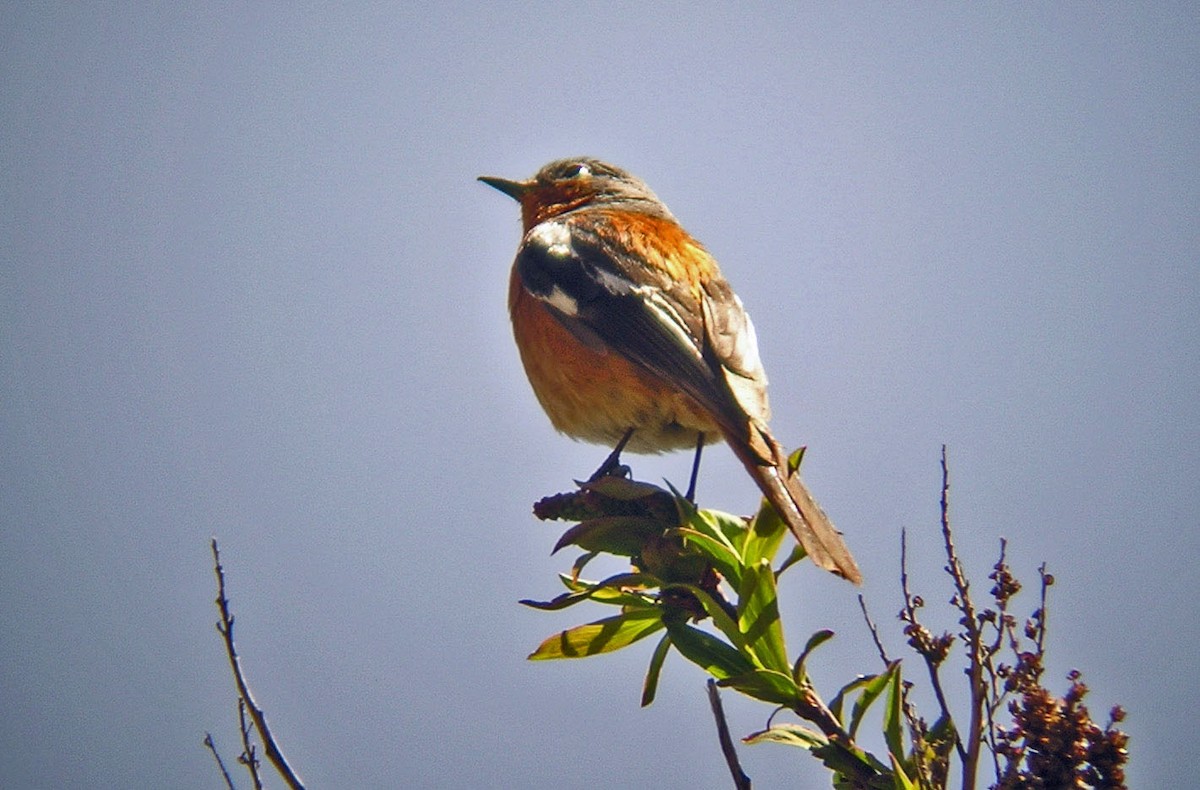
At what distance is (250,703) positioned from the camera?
92.4 inches

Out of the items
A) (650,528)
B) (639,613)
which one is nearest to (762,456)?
(650,528)

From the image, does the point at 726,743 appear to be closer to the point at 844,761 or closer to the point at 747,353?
the point at 844,761

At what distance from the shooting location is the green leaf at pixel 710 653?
2191 millimetres

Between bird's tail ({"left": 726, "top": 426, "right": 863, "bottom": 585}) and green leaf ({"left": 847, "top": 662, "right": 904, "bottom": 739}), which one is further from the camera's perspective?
bird's tail ({"left": 726, "top": 426, "right": 863, "bottom": 585})

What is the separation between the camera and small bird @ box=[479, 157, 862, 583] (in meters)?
3.56

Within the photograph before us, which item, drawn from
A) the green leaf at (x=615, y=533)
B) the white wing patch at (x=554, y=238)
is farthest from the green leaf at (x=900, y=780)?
the white wing patch at (x=554, y=238)

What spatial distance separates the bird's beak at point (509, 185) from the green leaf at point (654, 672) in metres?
4.01

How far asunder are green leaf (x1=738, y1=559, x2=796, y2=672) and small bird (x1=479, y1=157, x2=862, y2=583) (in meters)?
0.67

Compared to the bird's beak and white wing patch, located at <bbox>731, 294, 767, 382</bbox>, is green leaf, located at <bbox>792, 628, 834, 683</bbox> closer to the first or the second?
white wing patch, located at <bbox>731, 294, 767, 382</bbox>

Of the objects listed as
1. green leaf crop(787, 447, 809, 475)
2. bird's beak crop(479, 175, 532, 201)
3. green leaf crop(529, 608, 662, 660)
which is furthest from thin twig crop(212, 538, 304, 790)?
bird's beak crop(479, 175, 532, 201)

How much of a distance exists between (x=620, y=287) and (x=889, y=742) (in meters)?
2.44

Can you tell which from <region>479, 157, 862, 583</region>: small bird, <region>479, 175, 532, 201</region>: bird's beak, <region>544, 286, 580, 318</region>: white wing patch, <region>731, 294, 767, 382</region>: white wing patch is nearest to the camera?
<region>479, 157, 862, 583</region>: small bird

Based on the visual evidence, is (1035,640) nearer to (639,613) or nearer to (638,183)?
(639,613)

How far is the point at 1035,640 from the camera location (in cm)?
224
